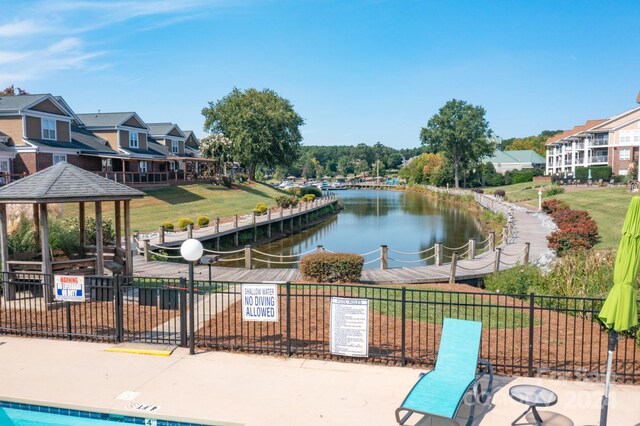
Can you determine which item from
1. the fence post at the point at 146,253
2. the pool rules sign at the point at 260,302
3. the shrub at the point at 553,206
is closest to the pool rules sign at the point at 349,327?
the pool rules sign at the point at 260,302

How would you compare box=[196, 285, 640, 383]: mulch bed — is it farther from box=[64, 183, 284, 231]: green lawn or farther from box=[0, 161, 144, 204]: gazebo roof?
box=[64, 183, 284, 231]: green lawn

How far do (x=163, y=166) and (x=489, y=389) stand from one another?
5700 centimetres

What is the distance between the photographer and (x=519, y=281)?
50.6 ft

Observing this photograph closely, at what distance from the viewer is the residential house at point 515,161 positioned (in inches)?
4633

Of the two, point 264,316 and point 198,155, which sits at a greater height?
point 198,155

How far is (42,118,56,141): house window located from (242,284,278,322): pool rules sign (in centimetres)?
4000

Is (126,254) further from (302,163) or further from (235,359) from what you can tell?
(302,163)

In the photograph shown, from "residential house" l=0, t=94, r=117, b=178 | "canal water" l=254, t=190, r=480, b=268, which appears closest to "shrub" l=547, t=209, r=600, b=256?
"canal water" l=254, t=190, r=480, b=268

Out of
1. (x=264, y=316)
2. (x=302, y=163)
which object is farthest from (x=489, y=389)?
(x=302, y=163)

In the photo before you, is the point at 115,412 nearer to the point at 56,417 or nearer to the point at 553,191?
the point at 56,417

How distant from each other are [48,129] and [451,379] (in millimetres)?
44338

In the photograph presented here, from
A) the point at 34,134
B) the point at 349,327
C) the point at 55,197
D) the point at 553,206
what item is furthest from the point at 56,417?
the point at 553,206

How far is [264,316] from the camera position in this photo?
975 cm

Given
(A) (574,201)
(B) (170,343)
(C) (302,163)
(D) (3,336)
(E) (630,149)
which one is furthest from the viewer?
(C) (302,163)
